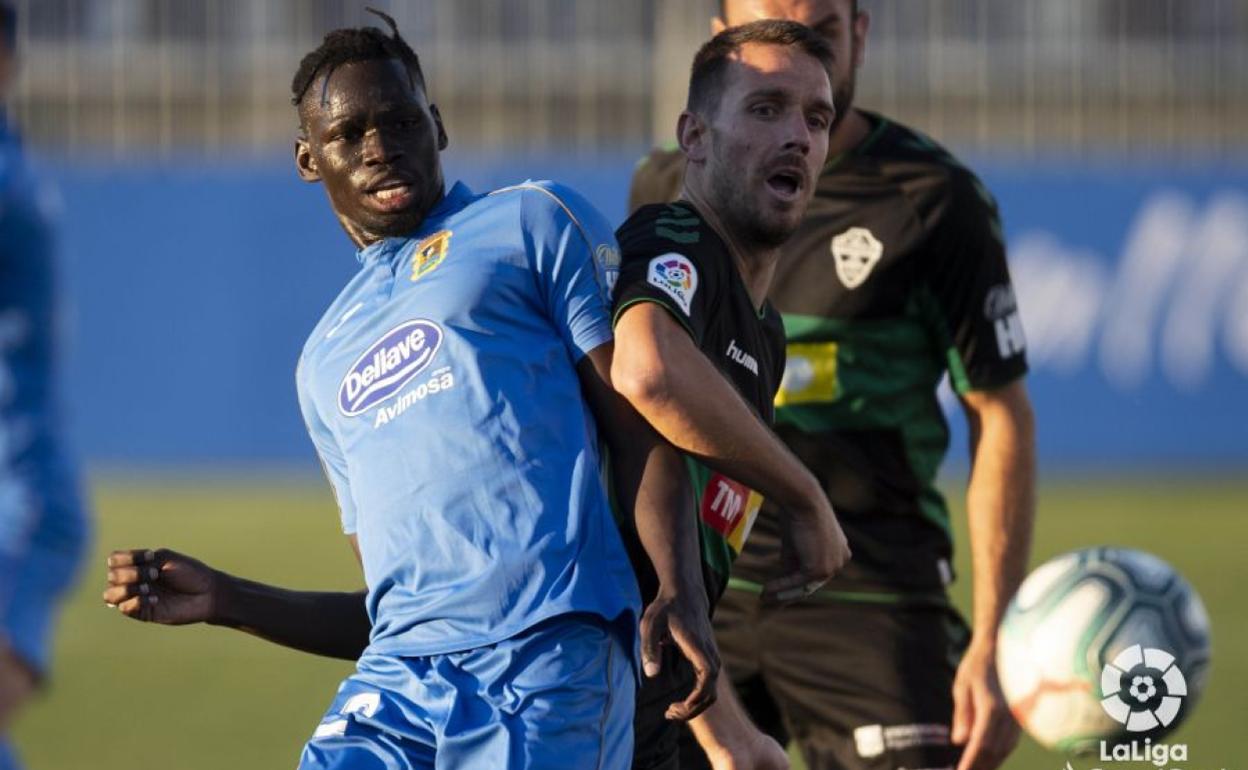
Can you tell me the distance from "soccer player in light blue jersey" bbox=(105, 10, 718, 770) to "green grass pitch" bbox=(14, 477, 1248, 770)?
11.6 ft

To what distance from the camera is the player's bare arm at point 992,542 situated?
16.5 ft

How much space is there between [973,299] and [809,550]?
1.61 metres

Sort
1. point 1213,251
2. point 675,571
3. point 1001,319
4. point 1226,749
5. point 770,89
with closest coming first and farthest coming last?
point 675,571 < point 770,89 < point 1001,319 < point 1226,749 < point 1213,251

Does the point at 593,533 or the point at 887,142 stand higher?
the point at 887,142

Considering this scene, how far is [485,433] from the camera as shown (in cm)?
381

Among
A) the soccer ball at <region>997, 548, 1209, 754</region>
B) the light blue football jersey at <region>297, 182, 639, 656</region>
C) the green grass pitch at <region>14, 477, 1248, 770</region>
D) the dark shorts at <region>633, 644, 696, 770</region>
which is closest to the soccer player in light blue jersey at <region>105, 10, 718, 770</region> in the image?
the light blue football jersey at <region>297, 182, 639, 656</region>

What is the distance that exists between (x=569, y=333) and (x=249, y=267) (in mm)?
14181

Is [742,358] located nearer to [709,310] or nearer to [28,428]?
[709,310]

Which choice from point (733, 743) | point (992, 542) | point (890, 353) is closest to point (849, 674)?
point (992, 542)

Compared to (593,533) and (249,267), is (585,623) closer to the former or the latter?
(593,533)

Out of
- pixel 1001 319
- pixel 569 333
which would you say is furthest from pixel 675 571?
pixel 1001 319

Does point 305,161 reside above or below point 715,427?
above

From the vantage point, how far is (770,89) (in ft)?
13.7

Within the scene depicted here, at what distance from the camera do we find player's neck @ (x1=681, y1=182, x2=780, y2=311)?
4.16 meters
